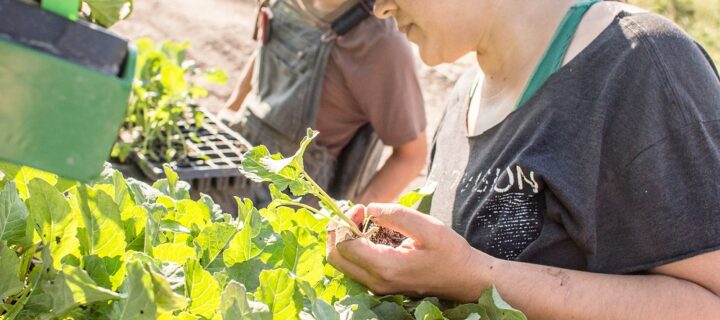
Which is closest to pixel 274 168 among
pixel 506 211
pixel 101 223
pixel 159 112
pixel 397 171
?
pixel 101 223

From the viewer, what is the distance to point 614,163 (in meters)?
1.37

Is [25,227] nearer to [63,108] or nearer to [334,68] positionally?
[63,108]

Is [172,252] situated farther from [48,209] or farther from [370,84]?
[370,84]

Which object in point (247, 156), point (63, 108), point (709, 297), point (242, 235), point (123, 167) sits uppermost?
point (63, 108)

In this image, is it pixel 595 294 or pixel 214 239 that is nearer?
pixel 214 239

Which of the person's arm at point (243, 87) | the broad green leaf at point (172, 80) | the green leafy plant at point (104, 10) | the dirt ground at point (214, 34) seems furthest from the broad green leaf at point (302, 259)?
the dirt ground at point (214, 34)

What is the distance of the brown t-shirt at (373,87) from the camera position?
2713 mm

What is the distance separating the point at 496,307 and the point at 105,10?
651mm

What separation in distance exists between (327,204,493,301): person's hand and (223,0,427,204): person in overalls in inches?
57.3

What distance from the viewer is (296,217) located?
Answer: 1393mm

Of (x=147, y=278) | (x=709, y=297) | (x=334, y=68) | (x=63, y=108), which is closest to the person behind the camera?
(x=63, y=108)

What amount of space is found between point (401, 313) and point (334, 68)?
5.54 ft

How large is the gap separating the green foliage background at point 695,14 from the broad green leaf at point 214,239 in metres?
8.00

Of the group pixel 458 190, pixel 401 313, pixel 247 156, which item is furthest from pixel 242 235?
pixel 458 190
